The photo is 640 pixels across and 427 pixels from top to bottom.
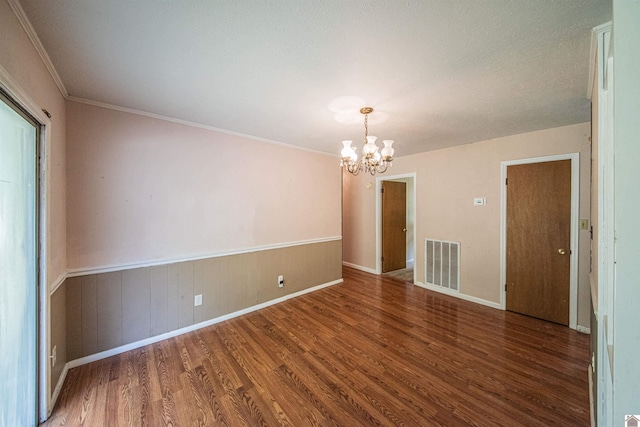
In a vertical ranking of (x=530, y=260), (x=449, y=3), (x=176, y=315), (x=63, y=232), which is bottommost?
(x=176, y=315)

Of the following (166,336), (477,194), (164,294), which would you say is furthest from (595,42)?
(166,336)

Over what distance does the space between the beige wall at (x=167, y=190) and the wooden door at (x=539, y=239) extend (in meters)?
3.08

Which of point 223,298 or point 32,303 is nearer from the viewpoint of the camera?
point 32,303

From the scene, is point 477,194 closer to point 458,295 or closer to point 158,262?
point 458,295

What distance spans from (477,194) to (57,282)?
478 centimetres

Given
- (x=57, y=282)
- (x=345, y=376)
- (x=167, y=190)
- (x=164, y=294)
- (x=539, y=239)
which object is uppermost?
(x=167, y=190)

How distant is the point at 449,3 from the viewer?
1.07 metres

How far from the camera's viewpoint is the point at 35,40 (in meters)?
1.32

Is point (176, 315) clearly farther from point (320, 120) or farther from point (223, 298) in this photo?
point (320, 120)

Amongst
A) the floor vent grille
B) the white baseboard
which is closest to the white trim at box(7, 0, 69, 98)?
the white baseboard

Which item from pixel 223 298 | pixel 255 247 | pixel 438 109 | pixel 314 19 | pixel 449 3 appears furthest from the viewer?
pixel 255 247

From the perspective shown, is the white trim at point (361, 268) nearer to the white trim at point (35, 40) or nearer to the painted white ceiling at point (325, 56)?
the painted white ceiling at point (325, 56)

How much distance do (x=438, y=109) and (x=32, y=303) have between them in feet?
11.5

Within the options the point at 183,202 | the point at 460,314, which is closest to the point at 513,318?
the point at 460,314
